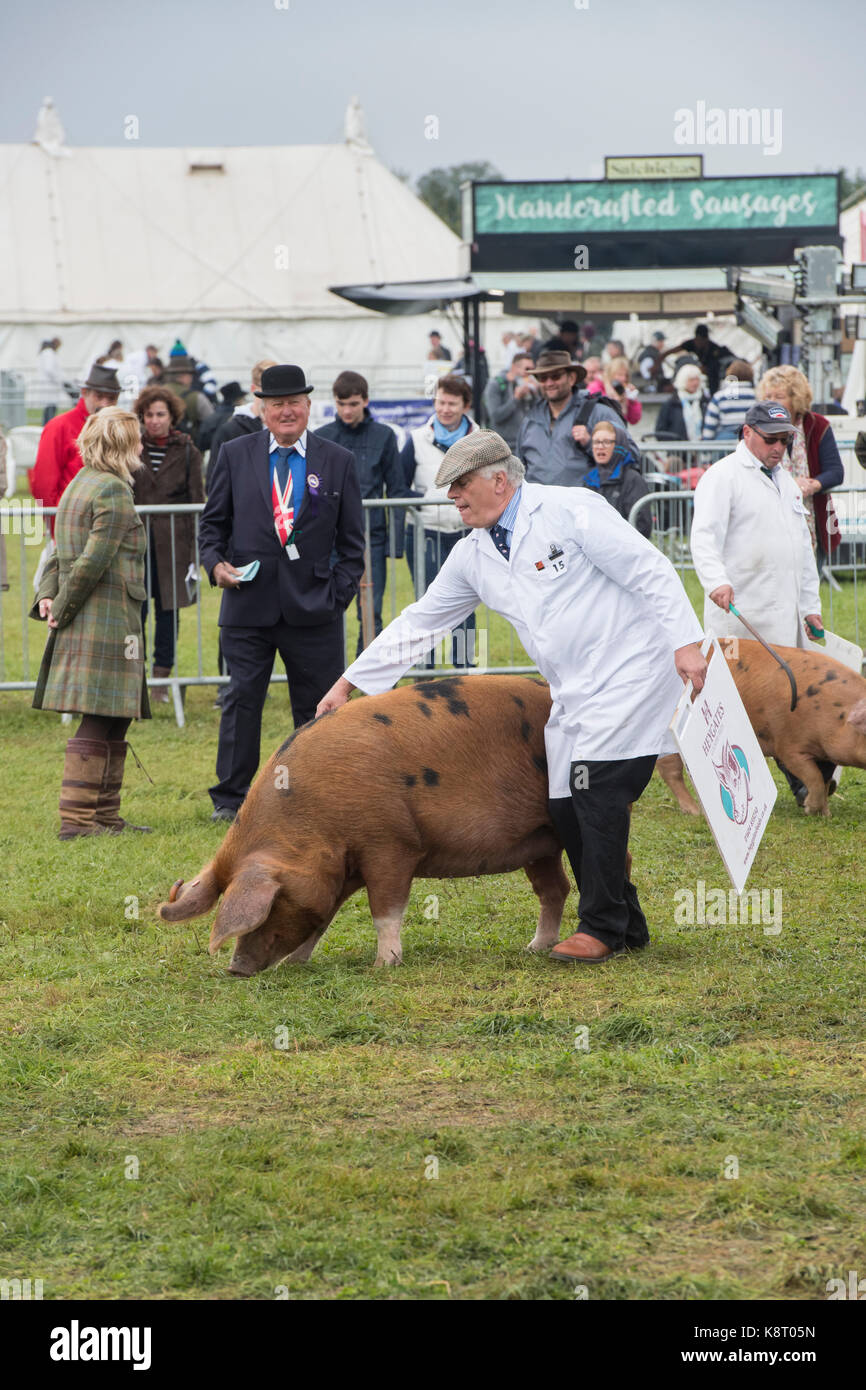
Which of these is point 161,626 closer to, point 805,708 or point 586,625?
point 805,708

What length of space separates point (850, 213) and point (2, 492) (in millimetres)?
25727

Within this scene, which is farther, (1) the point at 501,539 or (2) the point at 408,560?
(2) the point at 408,560

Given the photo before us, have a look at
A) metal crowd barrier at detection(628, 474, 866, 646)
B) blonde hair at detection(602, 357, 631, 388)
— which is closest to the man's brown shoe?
metal crowd barrier at detection(628, 474, 866, 646)

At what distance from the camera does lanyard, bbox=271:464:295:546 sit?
753 centimetres

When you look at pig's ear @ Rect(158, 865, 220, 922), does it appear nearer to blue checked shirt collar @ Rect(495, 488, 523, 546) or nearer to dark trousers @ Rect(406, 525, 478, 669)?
blue checked shirt collar @ Rect(495, 488, 523, 546)

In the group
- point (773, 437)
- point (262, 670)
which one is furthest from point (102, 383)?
point (773, 437)

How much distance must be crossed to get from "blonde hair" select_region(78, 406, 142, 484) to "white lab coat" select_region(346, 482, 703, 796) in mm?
2638

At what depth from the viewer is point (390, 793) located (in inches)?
210

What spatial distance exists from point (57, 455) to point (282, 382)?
3637mm

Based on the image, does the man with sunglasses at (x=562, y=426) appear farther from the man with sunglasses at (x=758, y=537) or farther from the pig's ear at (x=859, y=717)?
the pig's ear at (x=859, y=717)

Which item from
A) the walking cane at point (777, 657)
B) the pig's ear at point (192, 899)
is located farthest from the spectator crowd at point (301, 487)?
the pig's ear at point (192, 899)

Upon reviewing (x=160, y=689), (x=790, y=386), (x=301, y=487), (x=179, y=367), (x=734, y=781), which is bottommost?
(x=160, y=689)

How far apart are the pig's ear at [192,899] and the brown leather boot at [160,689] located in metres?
5.67

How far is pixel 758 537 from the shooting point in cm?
771
